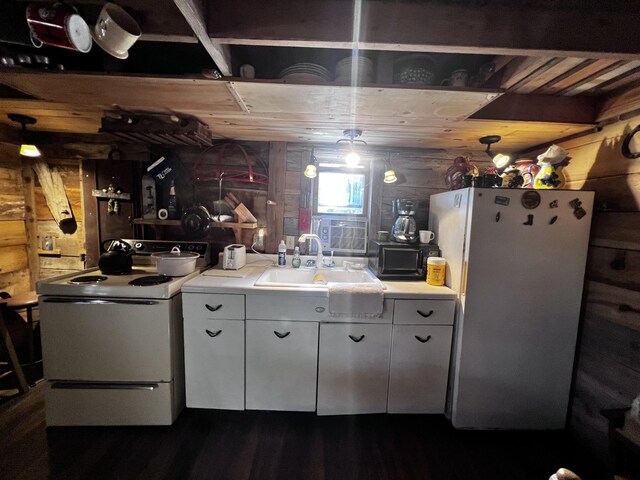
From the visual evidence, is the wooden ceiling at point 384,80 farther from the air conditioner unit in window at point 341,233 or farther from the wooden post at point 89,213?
the air conditioner unit in window at point 341,233

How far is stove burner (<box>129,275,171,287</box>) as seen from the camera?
61.9 inches

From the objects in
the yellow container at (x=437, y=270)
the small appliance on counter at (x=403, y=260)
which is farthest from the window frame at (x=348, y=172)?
the yellow container at (x=437, y=270)

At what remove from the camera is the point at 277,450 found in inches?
59.2

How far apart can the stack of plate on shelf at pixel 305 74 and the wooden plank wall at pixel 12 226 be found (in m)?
2.56

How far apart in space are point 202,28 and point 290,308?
1.39 metres

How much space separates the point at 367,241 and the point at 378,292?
76 centimetres

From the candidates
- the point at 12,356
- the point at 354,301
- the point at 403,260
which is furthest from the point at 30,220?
the point at 403,260

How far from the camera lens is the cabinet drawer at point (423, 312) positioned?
1651mm

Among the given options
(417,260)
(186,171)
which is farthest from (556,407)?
(186,171)

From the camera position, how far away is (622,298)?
A: 142 centimetres

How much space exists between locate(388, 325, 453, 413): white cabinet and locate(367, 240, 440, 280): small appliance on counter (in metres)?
0.38

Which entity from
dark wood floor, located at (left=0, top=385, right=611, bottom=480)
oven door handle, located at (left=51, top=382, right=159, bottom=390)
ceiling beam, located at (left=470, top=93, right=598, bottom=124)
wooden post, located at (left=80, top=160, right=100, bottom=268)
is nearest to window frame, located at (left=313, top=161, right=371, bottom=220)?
ceiling beam, located at (left=470, top=93, right=598, bottom=124)

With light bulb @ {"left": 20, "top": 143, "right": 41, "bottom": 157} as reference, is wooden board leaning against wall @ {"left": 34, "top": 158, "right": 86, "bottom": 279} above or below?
below

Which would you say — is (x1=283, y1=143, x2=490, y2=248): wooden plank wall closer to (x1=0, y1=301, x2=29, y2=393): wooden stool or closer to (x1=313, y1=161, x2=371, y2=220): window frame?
(x1=313, y1=161, x2=371, y2=220): window frame
